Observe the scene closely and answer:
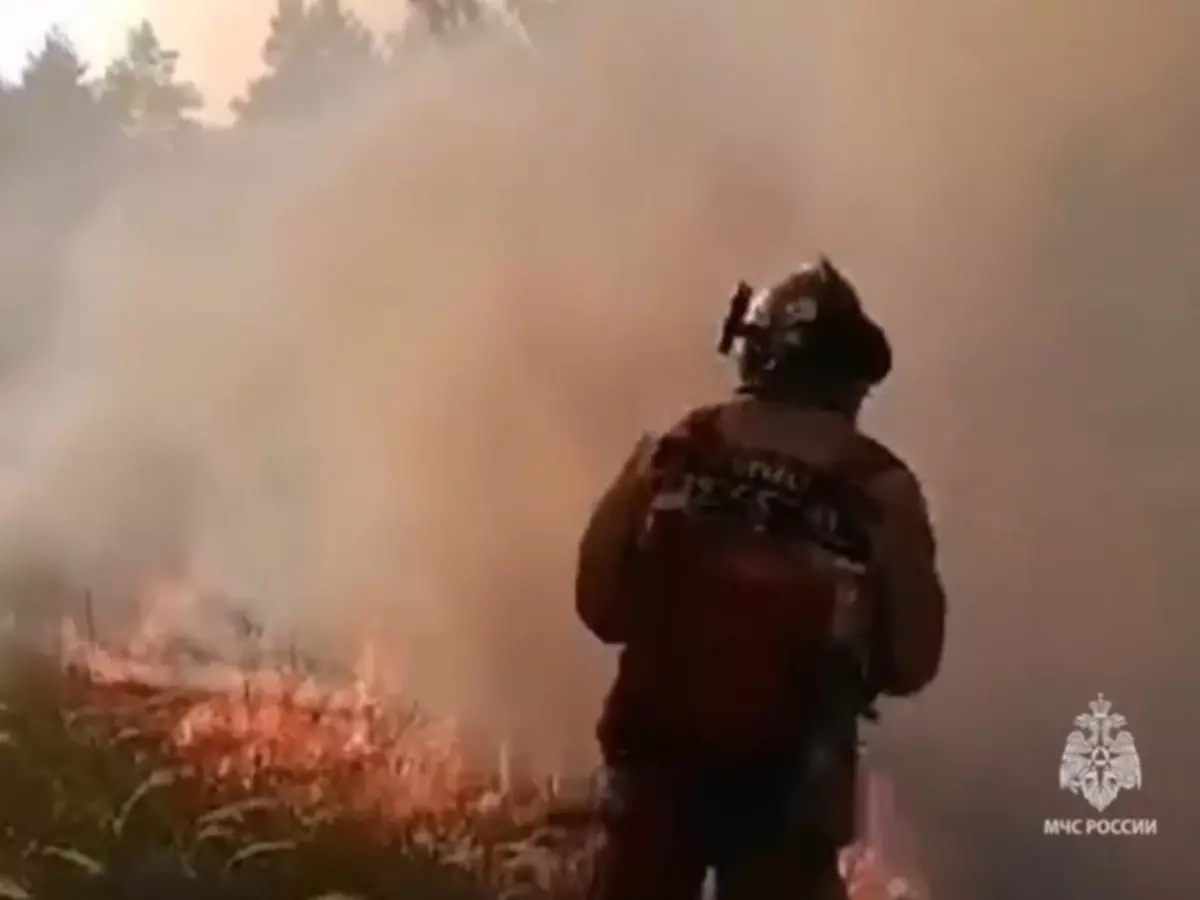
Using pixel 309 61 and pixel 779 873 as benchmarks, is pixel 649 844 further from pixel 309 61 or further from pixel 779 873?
pixel 309 61

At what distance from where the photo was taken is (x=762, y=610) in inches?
49.4

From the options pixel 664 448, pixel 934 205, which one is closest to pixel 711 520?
pixel 664 448

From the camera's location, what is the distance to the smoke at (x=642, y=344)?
1276 mm

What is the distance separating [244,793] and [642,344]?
1.57ft

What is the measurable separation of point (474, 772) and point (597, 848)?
117 mm

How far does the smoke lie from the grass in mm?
89

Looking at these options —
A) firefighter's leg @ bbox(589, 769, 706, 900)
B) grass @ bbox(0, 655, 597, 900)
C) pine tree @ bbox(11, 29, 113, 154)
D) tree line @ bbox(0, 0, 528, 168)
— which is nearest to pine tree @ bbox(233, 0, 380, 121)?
tree line @ bbox(0, 0, 528, 168)

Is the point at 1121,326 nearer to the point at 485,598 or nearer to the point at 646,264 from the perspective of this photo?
the point at 646,264

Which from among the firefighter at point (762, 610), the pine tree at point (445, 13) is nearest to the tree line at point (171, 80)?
the pine tree at point (445, 13)

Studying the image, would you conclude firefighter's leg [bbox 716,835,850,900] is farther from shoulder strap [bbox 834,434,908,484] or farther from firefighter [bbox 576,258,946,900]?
shoulder strap [bbox 834,434,908,484]

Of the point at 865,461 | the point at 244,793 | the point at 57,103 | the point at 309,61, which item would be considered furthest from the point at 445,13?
the point at 244,793

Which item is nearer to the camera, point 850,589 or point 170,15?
point 850,589

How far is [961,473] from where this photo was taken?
129 centimetres

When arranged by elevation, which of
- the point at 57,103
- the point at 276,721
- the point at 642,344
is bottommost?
the point at 276,721
